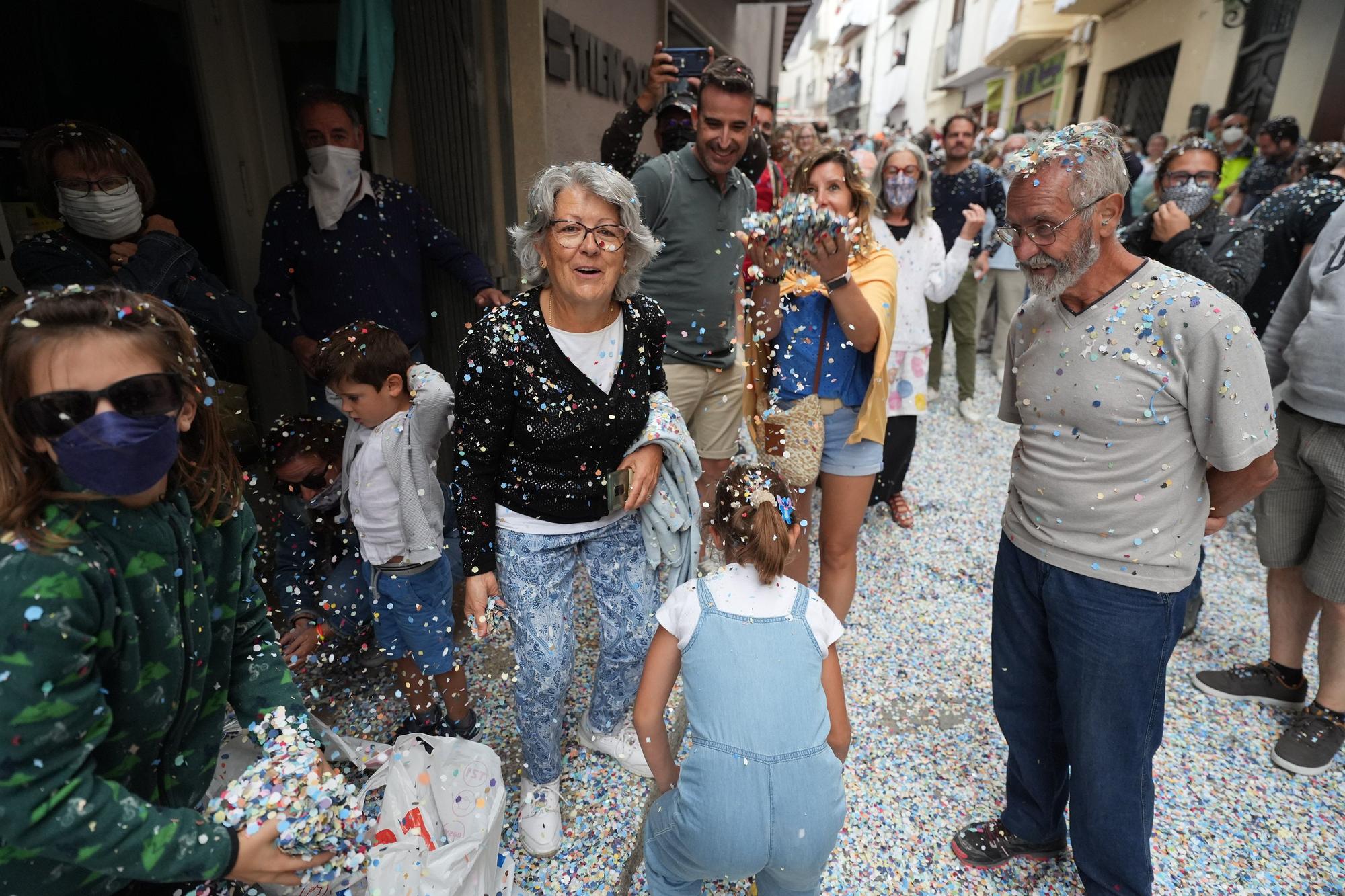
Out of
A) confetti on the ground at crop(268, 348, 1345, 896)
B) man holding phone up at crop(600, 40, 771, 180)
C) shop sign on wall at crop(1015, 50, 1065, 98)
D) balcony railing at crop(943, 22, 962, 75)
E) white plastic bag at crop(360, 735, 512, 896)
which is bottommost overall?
confetti on the ground at crop(268, 348, 1345, 896)

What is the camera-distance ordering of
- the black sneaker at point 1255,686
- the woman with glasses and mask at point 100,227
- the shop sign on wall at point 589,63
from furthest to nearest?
1. the shop sign on wall at point 589,63
2. the black sneaker at point 1255,686
3. the woman with glasses and mask at point 100,227

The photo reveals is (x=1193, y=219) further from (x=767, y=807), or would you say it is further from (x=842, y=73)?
(x=842, y=73)

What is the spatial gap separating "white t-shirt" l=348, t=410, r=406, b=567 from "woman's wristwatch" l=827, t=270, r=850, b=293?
1502mm

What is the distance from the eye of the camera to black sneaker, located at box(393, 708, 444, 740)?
2463 millimetres

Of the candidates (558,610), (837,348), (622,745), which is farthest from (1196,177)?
(622,745)

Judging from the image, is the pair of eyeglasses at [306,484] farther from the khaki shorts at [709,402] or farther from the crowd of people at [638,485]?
the khaki shorts at [709,402]

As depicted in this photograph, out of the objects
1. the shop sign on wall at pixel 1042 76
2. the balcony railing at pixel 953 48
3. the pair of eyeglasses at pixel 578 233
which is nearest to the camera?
the pair of eyeglasses at pixel 578 233

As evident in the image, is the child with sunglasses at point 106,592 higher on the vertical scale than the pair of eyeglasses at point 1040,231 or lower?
lower

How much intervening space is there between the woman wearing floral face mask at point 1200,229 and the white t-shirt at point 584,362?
242 cm

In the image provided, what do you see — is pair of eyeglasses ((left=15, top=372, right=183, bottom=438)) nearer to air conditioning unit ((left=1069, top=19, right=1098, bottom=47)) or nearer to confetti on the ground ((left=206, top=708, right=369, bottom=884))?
confetti on the ground ((left=206, top=708, right=369, bottom=884))

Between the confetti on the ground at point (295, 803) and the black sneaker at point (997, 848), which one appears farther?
the black sneaker at point (997, 848)

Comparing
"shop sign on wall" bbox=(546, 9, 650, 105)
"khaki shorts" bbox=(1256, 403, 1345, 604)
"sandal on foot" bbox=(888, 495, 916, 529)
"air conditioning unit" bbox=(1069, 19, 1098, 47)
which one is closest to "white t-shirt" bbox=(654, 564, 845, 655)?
"khaki shorts" bbox=(1256, 403, 1345, 604)

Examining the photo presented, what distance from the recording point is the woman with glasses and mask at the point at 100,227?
2146mm

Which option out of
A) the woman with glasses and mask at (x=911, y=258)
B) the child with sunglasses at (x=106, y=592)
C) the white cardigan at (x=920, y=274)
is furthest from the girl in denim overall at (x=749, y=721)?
the white cardigan at (x=920, y=274)
